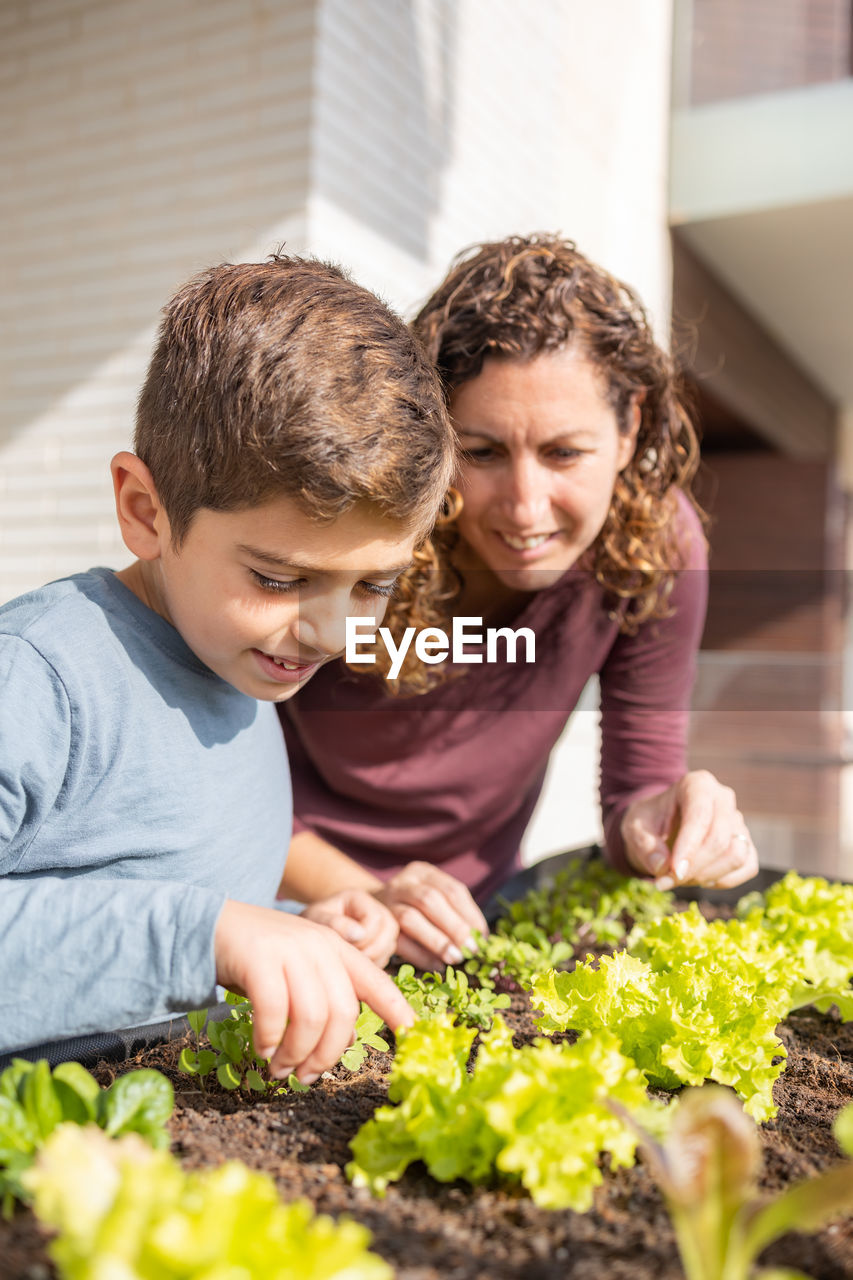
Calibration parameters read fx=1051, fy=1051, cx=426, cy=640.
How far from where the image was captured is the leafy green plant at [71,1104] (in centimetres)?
57

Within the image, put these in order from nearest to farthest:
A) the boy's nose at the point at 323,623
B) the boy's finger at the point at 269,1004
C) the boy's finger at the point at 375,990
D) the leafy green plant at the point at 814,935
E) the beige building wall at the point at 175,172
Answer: the boy's finger at the point at 269,1004, the boy's finger at the point at 375,990, the boy's nose at the point at 323,623, the leafy green plant at the point at 814,935, the beige building wall at the point at 175,172

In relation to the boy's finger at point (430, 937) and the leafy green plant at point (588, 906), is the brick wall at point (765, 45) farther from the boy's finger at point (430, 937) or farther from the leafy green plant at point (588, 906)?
the boy's finger at point (430, 937)

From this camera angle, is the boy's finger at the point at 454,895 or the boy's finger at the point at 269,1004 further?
the boy's finger at the point at 454,895

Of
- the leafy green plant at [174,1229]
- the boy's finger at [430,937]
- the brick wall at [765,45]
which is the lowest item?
the boy's finger at [430,937]

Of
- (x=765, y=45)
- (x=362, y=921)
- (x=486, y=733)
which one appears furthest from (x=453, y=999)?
(x=765, y=45)

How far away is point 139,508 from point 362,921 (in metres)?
0.43

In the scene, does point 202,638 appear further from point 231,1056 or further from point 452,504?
point 452,504

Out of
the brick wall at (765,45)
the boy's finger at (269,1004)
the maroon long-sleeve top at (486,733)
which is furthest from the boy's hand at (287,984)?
the brick wall at (765,45)

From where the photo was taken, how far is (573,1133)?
1.87 ft

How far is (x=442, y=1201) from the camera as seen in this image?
0.60 meters

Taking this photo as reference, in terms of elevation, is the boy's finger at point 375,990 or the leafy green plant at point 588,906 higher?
the boy's finger at point 375,990

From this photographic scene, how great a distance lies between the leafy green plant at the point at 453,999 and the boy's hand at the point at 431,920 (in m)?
0.09

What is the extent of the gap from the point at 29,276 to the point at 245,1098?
9.92ft

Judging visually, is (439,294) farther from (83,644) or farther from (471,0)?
(471,0)
